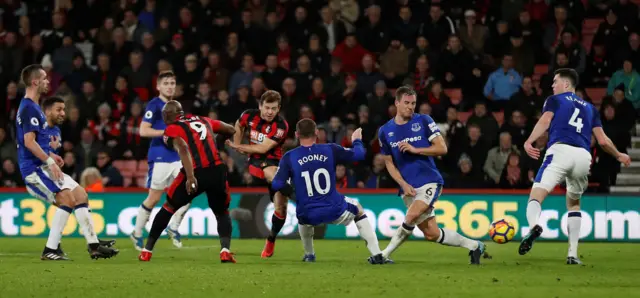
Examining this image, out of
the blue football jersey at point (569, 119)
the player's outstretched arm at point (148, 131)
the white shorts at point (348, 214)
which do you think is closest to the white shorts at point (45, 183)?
the player's outstretched arm at point (148, 131)

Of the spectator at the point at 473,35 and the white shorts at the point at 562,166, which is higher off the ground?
the spectator at the point at 473,35

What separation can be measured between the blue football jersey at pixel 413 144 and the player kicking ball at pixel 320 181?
0.35m

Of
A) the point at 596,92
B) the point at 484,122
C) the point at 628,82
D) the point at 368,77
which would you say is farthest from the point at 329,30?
Result: the point at 628,82

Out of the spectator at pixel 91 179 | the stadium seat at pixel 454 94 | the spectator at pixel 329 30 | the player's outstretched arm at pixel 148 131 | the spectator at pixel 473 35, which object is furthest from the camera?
the spectator at pixel 329 30

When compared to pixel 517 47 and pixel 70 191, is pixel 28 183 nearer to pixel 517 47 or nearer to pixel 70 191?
pixel 70 191

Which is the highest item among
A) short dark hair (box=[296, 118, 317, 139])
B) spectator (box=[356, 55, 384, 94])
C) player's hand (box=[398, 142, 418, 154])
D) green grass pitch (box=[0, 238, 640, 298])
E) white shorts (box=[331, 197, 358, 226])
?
spectator (box=[356, 55, 384, 94])

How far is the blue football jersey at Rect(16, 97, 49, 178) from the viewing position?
39.9 ft

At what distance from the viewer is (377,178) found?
18641mm

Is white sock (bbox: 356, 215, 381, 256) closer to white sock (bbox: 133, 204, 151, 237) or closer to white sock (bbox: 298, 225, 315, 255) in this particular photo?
white sock (bbox: 298, 225, 315, 255)

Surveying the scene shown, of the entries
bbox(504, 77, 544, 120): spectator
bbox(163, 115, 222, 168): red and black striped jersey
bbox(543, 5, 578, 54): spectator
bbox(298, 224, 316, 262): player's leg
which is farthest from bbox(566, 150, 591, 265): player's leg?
bbox(543, 5, 578, 54): spectator

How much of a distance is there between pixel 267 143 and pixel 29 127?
9.13ft

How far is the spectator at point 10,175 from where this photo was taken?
64.5ft

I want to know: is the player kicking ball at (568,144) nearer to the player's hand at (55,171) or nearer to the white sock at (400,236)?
the white sock at (400,236)

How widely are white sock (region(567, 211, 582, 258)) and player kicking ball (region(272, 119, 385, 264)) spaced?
2.00 metres
